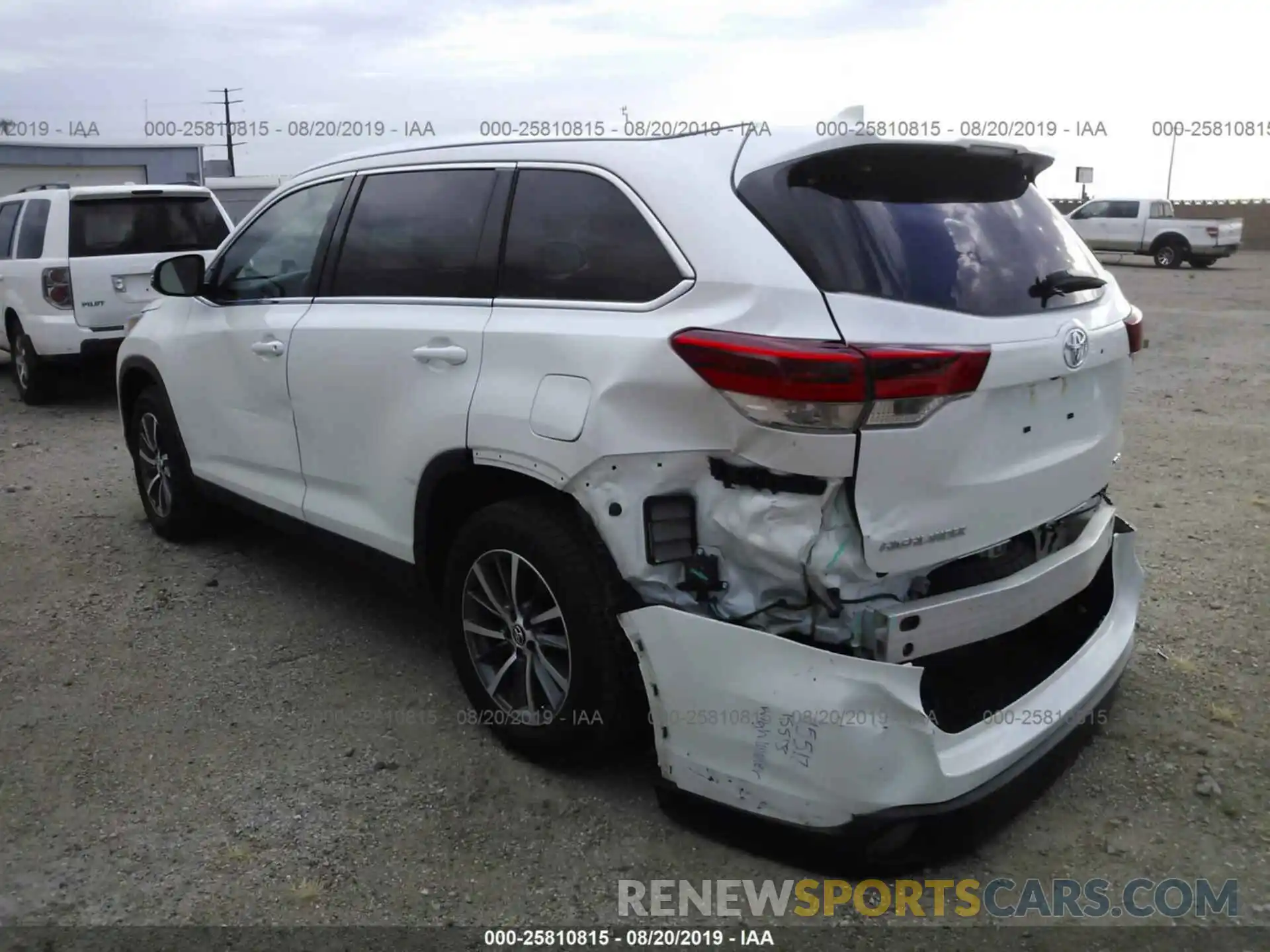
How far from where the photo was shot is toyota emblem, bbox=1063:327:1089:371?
296 cm

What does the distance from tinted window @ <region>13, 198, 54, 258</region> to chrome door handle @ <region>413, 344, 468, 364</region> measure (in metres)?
7.46

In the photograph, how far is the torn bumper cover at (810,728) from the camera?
8.52 ft

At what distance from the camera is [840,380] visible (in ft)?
8.37

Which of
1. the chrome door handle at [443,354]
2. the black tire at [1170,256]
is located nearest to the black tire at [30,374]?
the chrome door handle at [443,354]

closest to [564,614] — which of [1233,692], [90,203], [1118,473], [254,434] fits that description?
[254,434]

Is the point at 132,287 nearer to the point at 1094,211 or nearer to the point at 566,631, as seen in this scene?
the point at 566,631

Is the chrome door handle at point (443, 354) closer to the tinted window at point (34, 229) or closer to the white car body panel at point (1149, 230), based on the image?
the tinted window at point (34, 229)

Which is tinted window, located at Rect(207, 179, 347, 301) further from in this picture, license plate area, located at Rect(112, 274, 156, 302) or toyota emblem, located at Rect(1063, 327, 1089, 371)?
license plate area, located at Rect(112, 274, 156, 302)

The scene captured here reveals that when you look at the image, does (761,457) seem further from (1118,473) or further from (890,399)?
(1118,473)

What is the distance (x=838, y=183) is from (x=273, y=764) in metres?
2.50

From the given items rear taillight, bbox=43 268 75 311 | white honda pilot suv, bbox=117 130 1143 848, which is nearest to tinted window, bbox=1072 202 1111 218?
rear taillight, bbox=43 268 75 311

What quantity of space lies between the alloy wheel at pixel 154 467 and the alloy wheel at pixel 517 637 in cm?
262

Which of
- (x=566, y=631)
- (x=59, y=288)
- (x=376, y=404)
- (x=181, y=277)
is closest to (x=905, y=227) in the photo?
(x=566, y=631)

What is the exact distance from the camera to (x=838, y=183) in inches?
111
